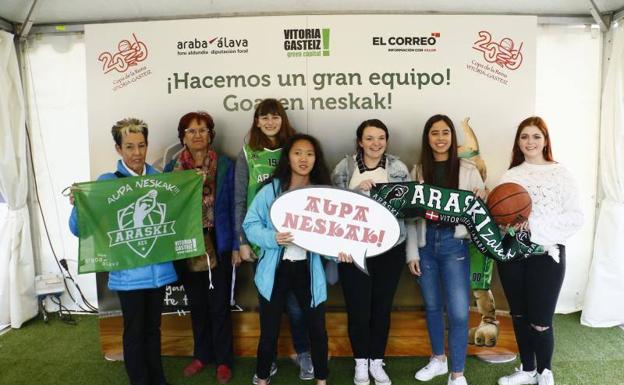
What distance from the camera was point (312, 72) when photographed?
289cm

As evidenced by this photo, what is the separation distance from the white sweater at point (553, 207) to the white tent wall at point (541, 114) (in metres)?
1.33

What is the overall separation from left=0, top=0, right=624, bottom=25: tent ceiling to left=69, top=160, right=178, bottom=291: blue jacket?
1.38 meters

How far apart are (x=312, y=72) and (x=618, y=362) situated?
2.88 m

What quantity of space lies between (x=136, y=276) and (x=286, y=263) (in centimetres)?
82

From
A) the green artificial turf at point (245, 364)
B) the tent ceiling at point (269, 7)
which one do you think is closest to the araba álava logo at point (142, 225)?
the green artificial turf at point (245, 364)

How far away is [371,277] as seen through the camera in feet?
7.99

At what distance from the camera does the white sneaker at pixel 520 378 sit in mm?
2521

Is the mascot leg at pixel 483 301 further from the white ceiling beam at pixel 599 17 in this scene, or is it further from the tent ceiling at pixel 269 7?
the white ceiling beam at pixel 599 17

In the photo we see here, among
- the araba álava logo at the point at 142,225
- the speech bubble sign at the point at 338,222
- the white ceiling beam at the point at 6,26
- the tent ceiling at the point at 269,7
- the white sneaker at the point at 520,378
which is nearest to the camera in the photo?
the speech bubble sign at the point at 338,222

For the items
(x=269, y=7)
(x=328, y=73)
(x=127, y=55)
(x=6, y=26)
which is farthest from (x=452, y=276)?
(x=6, y=26)

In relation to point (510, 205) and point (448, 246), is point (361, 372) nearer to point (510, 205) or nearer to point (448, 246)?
point (448, 246)

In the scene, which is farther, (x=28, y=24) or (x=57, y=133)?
(x=57, y=133)

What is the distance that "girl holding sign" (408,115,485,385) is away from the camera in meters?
2.41

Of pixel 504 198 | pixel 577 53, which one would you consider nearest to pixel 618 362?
pixel 504 198
